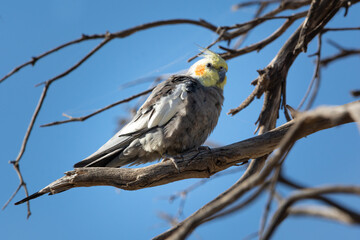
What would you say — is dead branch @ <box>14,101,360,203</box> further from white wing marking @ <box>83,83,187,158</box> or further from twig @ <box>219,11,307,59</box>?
twig @ <box>219,11,307,59</box>

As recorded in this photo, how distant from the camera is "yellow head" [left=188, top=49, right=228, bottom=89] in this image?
4930 millimetres

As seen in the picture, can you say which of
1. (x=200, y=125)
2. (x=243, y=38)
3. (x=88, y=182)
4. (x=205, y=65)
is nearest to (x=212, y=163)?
(x=200, y=125)

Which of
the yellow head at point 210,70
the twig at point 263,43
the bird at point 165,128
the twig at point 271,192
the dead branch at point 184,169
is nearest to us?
the twig at point 271,192

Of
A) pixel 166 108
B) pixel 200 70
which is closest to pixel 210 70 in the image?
pixel 200 70

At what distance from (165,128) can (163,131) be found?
5 cm

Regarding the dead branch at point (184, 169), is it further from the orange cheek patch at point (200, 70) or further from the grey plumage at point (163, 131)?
the orange cheek patch at point (200, 70)

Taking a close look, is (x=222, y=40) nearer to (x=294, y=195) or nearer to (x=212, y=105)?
(x=212, y=105)

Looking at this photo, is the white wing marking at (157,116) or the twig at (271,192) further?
the white wing marking at (157,116)

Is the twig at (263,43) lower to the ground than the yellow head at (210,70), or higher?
higher

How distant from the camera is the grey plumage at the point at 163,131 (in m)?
4.23

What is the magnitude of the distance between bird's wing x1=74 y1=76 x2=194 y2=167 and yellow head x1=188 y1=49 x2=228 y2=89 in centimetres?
44

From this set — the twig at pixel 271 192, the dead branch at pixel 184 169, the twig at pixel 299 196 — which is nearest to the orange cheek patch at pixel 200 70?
the dead branch at pixel 184 169

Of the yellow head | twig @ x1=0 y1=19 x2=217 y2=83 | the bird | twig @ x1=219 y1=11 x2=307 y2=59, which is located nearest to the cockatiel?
the bird

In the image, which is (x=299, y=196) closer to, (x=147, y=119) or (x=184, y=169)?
(x=184, y=169)
